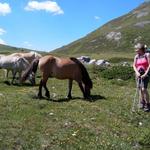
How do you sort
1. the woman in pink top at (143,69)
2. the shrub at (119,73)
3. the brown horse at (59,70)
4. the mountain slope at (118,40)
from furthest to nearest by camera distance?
the mountain slope at (118,40)
the shrub at (119,73)
the brown horse at (59,70)
the woman in pink top at (143,69)

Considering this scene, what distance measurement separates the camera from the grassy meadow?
13.7 meters

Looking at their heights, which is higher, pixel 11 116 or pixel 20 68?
pixel 20 68

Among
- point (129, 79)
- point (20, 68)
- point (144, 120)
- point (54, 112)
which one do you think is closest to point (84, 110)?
point (54, 112)

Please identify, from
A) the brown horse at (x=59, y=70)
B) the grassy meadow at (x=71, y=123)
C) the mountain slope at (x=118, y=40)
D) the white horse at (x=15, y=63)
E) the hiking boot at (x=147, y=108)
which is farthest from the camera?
the mountain slope at (x=118, y=40)

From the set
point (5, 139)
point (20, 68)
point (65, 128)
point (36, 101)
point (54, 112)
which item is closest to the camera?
point (5, 139)

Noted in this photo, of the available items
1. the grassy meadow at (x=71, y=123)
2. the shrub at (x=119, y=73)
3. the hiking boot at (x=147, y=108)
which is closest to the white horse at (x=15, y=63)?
the grassy meadow at (x=71, y=123)

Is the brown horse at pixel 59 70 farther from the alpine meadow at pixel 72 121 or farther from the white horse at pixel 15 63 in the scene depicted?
the white horse at pixel 15 63

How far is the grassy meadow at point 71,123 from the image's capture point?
45.0ft

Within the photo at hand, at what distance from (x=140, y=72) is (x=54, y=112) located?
394 centimetres

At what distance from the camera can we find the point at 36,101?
19609mm

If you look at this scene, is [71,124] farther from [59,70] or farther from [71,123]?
[59,70]

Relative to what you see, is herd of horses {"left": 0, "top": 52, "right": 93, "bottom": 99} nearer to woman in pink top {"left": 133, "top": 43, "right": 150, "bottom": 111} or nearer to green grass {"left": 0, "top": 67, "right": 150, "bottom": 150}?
green grass {"left": 0, "top": 67, "right": 150, "bottom": 150}

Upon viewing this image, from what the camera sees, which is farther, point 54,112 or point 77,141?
point 54,112

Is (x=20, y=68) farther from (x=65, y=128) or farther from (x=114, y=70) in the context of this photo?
(x=65, y=128)
